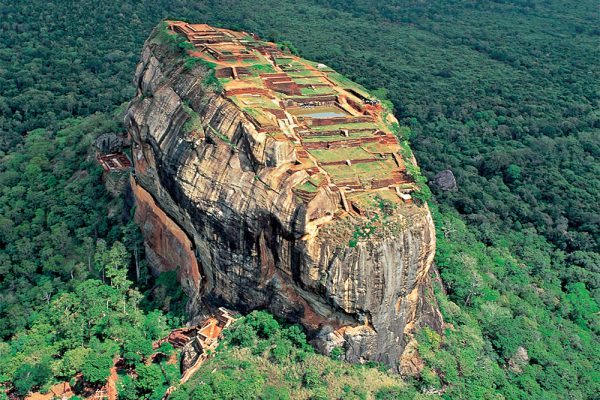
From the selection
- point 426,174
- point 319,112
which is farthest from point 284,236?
point 426,174

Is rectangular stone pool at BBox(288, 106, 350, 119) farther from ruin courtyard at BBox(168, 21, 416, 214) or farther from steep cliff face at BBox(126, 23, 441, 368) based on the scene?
steep cliff face at BBox(126, 23, 441, 368)

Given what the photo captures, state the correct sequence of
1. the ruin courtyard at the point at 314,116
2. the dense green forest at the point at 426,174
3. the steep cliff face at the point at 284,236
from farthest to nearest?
the dense green forest at the point at 426,174, the ruin courtyard at the point at 314,116, the steep cliff face at the point at 284,236

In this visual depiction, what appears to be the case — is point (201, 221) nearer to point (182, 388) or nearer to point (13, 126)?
point (182, 388)

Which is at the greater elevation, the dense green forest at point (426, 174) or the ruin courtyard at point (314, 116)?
the ruin courtyard at point (314, 116)

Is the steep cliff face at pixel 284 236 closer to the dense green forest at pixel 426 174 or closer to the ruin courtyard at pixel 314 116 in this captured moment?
the ruin courtyard at pixel 314 116

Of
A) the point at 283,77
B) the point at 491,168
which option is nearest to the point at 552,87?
the point at 491,168

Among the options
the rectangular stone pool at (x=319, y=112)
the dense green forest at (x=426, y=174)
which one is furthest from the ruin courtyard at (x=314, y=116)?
the dense green forest at (x=426, y=174)

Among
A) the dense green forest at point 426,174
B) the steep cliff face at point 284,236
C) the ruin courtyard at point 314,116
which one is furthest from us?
the dense green forest at point 426,174

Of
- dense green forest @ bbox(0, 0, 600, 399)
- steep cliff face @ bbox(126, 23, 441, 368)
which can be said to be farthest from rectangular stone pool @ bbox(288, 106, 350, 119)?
dense green forest @ bbox(0, 0, 600, 399)
